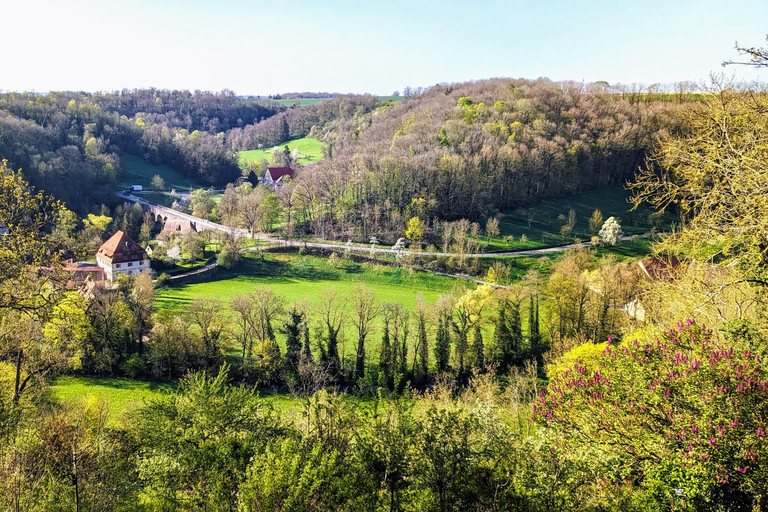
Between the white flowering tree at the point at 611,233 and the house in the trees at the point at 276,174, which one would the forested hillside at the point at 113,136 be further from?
the white flowering tree at the point at 611,233

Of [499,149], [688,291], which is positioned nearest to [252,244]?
[499,149]

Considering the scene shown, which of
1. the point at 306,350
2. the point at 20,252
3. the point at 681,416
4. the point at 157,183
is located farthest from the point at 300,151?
the point at 681,416

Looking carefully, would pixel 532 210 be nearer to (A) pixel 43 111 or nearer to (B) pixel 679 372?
(B) pixel 679 372

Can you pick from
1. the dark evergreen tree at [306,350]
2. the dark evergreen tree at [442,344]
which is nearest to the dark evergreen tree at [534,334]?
the dark evergreen tree at [442,344]

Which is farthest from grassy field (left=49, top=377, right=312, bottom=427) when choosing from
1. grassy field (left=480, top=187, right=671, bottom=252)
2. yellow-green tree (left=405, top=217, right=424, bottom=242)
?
grassy field (left=480, top=187, right=671, bottom=252)

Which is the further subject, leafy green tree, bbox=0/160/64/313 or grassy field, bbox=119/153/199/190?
grassy field, bbox=119/153/199/190

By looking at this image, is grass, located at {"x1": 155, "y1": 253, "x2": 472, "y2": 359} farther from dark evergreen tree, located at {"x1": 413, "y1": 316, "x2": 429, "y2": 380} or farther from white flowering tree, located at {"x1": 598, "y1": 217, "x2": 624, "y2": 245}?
white flowering tree, located at {"x1": 598, "y1": 217, "x2": 624, "y2": 245}
